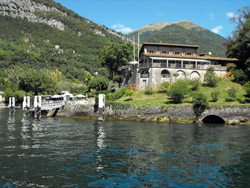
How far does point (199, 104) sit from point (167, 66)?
64.0ft

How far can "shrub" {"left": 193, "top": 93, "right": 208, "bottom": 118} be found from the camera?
36438 millimetres

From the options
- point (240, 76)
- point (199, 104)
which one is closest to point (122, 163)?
point (199, 104)

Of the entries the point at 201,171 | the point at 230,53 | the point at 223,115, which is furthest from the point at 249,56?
the point at 201,171

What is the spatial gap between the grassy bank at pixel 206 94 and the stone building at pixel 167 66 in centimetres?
520

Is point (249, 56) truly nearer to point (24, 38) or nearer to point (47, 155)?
point (47, 155)

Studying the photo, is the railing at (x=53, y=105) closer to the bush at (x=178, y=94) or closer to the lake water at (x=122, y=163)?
the bush at (x=178, y=94)

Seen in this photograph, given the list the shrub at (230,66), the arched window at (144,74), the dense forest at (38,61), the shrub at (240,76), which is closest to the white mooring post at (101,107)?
the arched window at (144,74)

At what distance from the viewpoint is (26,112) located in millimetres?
45719

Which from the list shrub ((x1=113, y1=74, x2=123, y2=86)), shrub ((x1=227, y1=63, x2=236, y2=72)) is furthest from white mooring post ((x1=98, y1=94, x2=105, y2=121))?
shrub ((x1=227, y1=63, x2=236, y2=72))

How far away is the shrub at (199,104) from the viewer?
3644cm

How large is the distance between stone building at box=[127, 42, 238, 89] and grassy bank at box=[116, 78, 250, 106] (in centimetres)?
520

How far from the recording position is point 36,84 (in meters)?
92.4

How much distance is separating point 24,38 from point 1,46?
104ft

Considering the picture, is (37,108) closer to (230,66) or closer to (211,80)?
(211,80)
